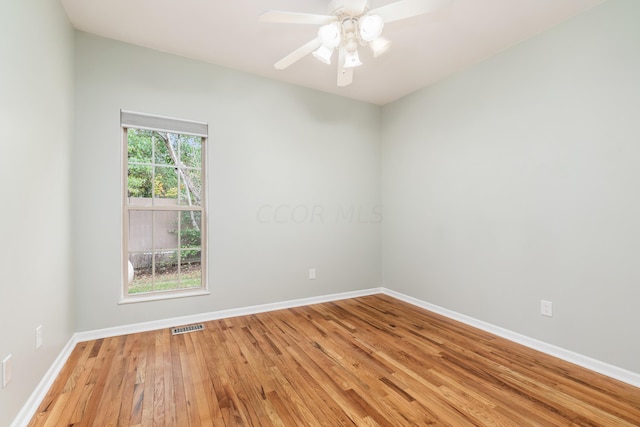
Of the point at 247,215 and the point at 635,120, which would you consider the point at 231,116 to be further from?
the point at 635,120

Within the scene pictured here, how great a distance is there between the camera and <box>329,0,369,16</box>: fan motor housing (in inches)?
69.7

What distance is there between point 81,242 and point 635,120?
435 centimetres

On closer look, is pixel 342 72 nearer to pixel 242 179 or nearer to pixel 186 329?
pixel 242 179

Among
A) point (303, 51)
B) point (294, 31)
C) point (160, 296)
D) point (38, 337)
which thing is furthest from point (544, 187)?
point (38, 337)

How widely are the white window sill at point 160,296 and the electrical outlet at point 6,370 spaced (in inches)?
51.9

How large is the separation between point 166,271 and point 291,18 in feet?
8.38

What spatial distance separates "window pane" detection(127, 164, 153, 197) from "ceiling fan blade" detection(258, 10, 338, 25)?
1.93 metres

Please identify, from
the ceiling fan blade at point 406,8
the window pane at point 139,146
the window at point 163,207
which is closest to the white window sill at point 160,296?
the window at point 163,207

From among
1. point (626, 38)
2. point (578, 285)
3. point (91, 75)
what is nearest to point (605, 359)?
point (578, 285)

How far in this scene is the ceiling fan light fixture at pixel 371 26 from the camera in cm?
168

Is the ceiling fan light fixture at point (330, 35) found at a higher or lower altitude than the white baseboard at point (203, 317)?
higher

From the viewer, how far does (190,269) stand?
A: 10.2 ft

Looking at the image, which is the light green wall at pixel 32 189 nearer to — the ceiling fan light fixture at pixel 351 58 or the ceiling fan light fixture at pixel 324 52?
the ceiling fan light fixture at pixel 324 52

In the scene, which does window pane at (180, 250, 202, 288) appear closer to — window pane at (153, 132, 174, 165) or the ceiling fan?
window pane at (153, 132, 174, 165)
